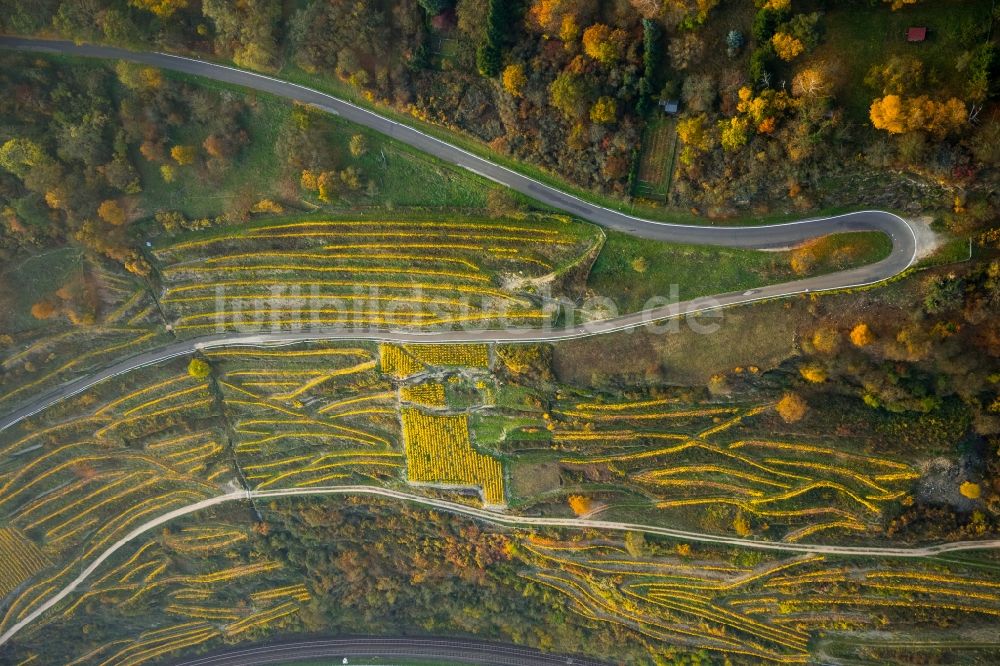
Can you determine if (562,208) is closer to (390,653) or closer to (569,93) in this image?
(569,93)

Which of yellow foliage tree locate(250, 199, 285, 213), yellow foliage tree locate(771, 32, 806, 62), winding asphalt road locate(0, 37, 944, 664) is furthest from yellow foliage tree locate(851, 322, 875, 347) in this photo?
yellow foliage tree locate(250, 199, 285, 213)

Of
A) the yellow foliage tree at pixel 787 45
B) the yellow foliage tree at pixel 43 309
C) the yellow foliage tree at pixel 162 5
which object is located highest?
the yellow foliage tree at pixel 162 5

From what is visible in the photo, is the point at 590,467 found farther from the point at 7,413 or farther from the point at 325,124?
the point at 7,413

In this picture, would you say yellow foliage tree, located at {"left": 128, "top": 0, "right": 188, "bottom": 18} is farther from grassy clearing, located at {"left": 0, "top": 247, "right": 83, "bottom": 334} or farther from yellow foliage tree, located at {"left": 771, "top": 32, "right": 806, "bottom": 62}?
yellow foliage tree, located at {"left": 771, "top": 32, "right": 806, "bottom": 62}

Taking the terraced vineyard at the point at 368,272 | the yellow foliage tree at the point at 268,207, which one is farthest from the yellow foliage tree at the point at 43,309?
the yellow foliage tree at the point at 268,207

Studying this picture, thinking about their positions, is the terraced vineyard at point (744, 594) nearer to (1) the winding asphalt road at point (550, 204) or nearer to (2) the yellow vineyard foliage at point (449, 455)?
(1) the winding asphalt road at point (550, 204)

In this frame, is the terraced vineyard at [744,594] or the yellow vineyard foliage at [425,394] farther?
the yellow vineyard foliage at [425,394]

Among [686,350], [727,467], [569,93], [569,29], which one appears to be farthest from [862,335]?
[569,29]
